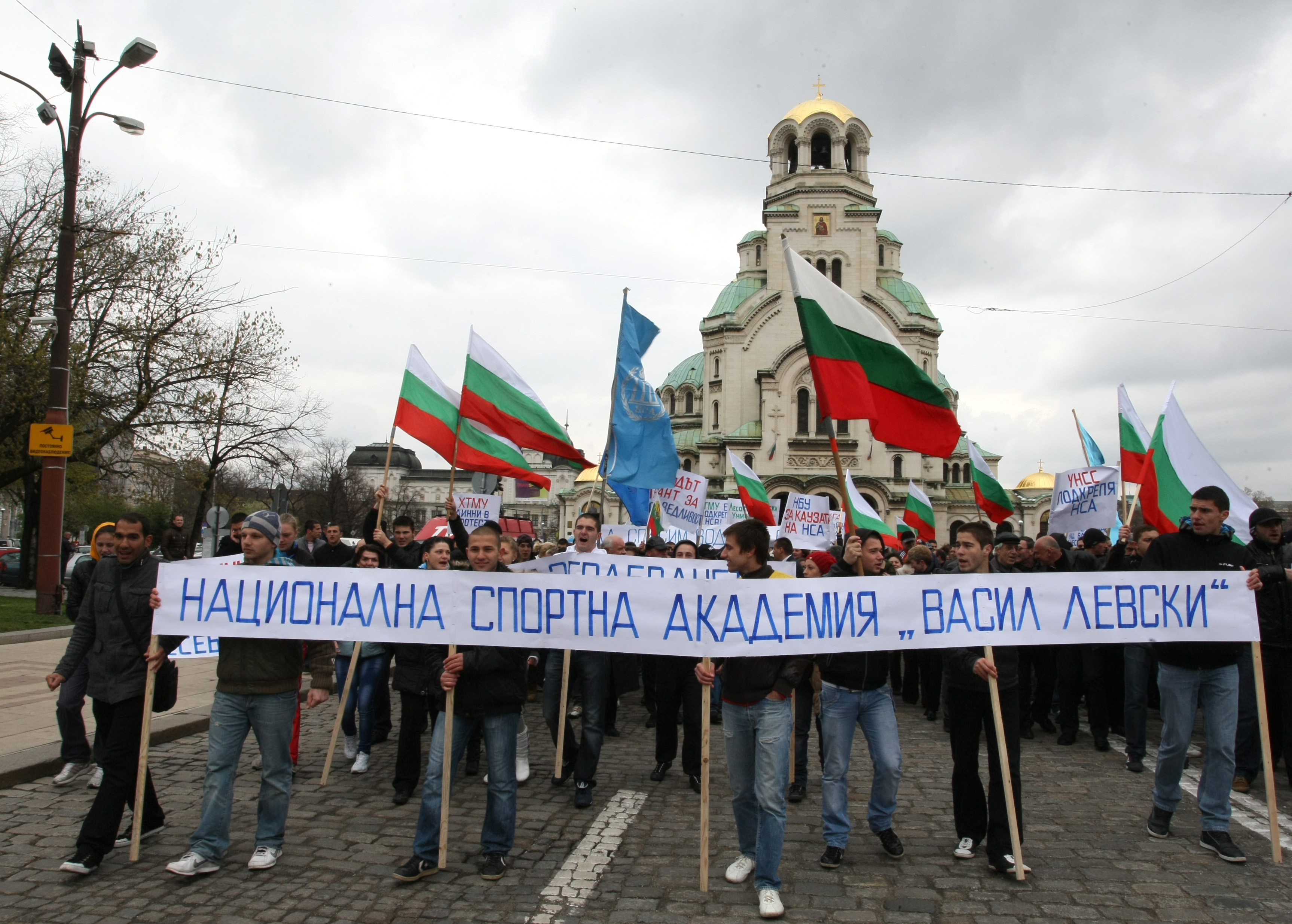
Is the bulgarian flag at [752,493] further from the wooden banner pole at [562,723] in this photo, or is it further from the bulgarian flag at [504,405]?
the wooden banner pole at [562,723]

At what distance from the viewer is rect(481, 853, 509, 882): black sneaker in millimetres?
4895

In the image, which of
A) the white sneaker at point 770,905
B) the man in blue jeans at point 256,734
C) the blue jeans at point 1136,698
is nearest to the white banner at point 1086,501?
the blue jeans at point 1136,698

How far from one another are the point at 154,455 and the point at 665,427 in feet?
55.5

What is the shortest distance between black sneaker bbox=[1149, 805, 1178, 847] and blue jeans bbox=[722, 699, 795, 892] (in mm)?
2761

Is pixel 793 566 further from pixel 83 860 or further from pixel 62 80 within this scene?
pixel 62 80

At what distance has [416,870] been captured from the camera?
15.9ft

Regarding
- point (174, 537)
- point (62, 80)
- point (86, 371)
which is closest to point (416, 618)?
point (174, 537)

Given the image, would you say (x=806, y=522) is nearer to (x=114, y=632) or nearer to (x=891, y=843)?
(x=891, y=843)

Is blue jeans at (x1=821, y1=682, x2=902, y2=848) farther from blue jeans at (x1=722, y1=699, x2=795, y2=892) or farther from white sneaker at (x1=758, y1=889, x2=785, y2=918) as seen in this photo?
white sneaker at (x1=758, y1=889, x2=785, y2=918)

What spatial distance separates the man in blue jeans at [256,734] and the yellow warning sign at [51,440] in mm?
9754

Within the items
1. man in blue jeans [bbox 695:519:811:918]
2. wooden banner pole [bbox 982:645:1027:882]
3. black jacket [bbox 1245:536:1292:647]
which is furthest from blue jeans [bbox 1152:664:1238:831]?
man in blue jeans [bbox 695:519:811:918]

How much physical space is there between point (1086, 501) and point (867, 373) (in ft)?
23.5

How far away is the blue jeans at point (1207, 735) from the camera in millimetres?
5422

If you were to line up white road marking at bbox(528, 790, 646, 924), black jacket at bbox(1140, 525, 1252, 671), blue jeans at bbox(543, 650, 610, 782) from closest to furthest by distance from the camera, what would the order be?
1. white road marking at bbox(528, 790, 646, 924)
2. black jacket at bbox(1140, 525, 1252, 671)
3. blue jeans at bbox(543, 650, 610, 782)
